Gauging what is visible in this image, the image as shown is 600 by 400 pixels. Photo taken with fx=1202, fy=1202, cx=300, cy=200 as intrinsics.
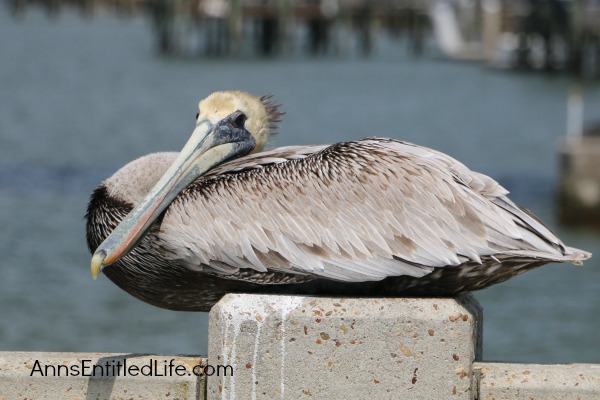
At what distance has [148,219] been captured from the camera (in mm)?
4344

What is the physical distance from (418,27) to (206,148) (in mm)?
88225

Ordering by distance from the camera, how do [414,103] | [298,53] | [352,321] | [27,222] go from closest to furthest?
[352,321] < [27,222] < [414,103] < [298,53]

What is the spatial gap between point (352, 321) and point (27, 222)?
1843 centimetres

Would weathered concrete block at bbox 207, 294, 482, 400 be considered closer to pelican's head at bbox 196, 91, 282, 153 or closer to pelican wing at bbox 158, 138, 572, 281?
pelican wing at bbox 158, 138, 572, 281

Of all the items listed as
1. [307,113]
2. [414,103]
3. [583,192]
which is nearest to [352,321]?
[583,192]

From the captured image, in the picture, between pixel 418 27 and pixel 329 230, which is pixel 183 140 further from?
pixel 418 27

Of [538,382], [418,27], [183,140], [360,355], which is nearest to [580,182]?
[183,140]

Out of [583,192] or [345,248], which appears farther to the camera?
[583,192]

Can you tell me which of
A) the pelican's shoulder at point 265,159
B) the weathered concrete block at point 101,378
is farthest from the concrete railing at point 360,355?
the pelican's shoulder at point 265,159

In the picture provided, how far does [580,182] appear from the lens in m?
20.0

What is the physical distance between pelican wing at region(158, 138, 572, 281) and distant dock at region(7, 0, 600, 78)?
55.9 m

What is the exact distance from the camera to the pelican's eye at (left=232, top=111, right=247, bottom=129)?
5008 mm

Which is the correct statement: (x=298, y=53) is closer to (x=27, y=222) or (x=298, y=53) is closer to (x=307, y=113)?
(x=307, y=113)

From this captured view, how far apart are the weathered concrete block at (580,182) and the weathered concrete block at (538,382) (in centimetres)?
1597
